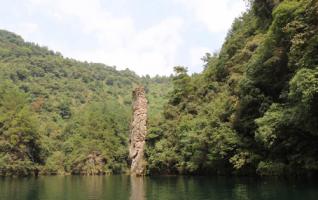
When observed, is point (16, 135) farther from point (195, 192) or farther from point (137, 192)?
point (195, 192)

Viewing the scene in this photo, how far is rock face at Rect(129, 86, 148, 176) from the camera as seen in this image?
79.6 meters

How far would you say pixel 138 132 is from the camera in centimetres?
8175

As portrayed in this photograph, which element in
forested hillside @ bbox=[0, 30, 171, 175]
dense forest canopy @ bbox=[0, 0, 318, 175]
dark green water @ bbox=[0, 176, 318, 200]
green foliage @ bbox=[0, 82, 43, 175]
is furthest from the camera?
forested hillside @ bbox=[0, 30, 171, 175]

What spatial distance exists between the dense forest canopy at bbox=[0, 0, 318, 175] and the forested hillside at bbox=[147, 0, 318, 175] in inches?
3.9

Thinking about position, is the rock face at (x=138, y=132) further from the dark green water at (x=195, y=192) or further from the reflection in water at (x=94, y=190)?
the dark green water at (x=195, y=192)

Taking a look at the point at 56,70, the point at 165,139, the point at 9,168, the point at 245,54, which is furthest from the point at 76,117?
the point at 245,54

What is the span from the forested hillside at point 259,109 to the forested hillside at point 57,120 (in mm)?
16311

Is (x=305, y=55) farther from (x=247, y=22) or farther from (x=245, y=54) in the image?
(x=247, y=22)

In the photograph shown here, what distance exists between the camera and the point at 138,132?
268 feet

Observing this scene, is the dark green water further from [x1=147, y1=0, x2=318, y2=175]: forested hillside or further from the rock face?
the rock face

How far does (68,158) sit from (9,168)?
851 inches

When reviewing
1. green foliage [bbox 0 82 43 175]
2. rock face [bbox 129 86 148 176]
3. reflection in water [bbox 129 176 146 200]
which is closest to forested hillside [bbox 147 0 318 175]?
rock face [bbox 129 86 148 176]

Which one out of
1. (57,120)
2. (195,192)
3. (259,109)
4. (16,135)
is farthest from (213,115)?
(57,120)

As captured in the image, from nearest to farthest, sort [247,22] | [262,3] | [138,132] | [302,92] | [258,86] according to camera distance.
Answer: [302,92], [258,86], [262,3], [247,22], [138,132]
